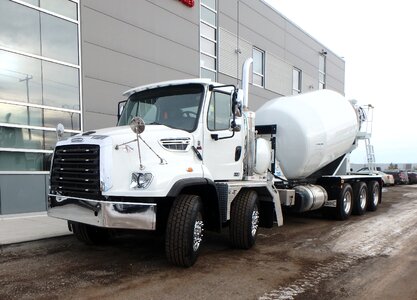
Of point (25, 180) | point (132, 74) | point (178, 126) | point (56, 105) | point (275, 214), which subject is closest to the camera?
point (178, 126)

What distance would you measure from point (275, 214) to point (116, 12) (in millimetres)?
9315

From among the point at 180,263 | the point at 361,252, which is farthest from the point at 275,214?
the point at 180,263

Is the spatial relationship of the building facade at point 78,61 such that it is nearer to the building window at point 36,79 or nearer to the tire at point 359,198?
the building window at point 36,79

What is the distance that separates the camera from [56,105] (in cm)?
1202

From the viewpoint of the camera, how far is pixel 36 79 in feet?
38.0

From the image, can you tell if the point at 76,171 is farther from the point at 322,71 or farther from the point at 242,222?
the point at 322,71

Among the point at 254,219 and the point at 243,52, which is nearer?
the point at 254,219

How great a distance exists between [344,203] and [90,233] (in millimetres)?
7346

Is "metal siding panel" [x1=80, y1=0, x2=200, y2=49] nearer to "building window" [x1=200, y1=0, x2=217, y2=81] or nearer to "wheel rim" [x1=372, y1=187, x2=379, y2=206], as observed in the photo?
"building window" [x1=200, y1=0, x2=217, y2=81]

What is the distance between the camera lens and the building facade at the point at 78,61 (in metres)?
10.9

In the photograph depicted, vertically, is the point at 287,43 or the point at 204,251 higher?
the point at 287,43

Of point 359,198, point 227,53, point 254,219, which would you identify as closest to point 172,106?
point 254,219

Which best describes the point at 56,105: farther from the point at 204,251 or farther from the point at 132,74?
the point at 204,251

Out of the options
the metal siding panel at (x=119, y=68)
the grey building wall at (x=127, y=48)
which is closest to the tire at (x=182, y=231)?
the grey building wall at (x=127, y=48)
